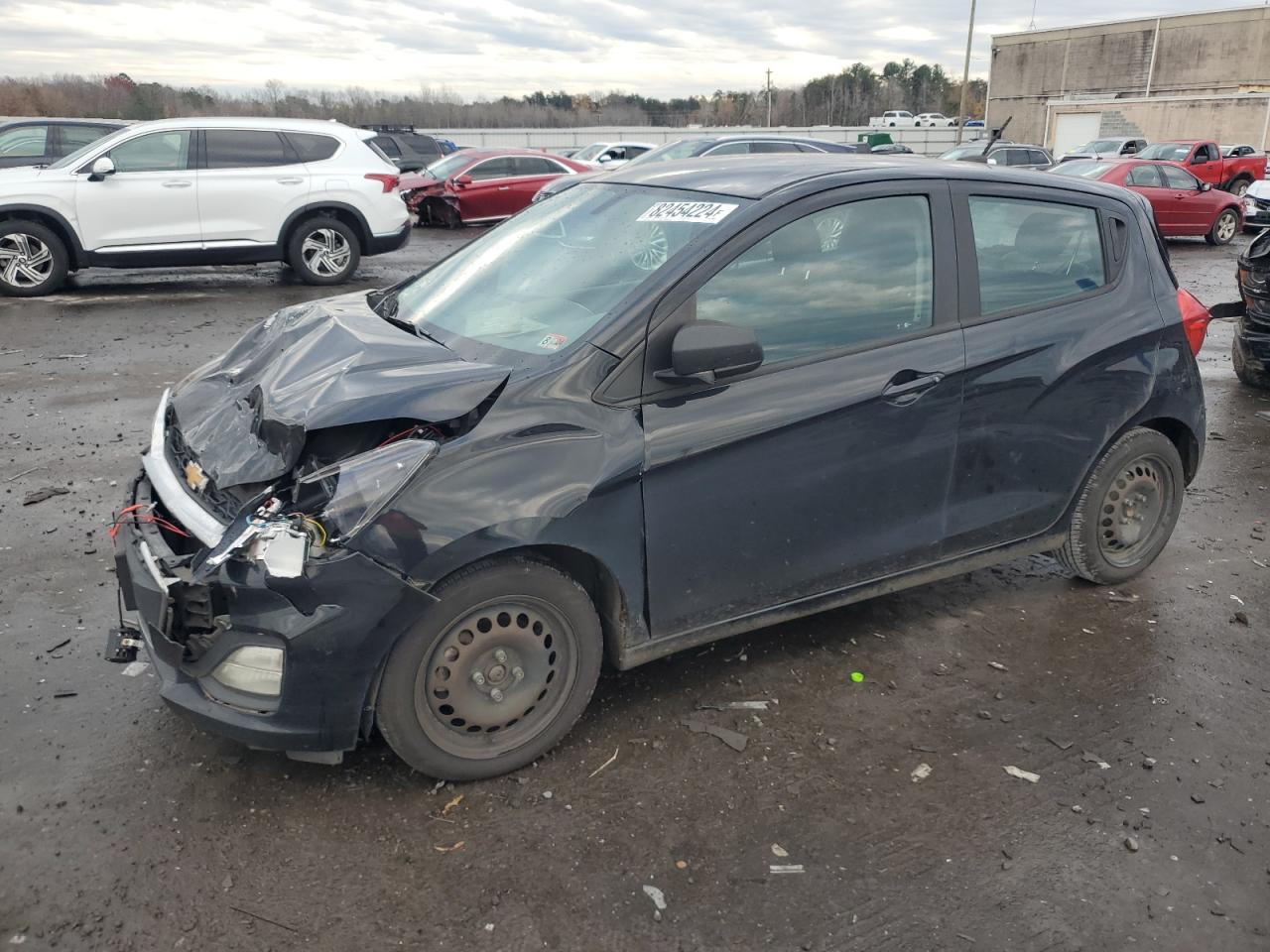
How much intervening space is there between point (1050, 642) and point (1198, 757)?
2.71ft

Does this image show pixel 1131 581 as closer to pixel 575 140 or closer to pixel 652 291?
pixel 652 291

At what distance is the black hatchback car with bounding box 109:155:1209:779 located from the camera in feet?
9.23

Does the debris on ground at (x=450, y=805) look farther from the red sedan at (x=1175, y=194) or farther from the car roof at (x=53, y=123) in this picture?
the red sedan at (x=1175, y=194)

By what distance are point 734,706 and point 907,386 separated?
1.30 meters

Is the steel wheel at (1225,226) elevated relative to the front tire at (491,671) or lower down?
elevated

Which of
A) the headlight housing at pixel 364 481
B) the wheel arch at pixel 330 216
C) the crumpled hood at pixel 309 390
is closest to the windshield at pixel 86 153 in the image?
the wheel arch at pixel 330 216

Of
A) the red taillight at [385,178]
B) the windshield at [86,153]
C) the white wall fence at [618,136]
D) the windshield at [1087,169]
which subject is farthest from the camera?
the white wall fence at [618,136]

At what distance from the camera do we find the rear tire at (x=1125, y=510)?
4340mm

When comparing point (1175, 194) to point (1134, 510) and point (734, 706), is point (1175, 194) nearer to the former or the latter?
point (1134, 510)

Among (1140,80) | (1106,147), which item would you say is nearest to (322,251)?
(1106,147)

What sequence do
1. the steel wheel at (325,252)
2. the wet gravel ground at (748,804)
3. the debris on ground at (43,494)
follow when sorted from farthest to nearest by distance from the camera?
the steel wheel at (325,252)
the debris on ground at (43,494)
the wet gravel ground at (748,804)

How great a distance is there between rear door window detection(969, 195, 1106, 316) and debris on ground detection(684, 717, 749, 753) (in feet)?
6.03

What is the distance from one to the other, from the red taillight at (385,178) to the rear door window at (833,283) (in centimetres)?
1003

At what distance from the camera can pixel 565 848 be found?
284 centimetres
